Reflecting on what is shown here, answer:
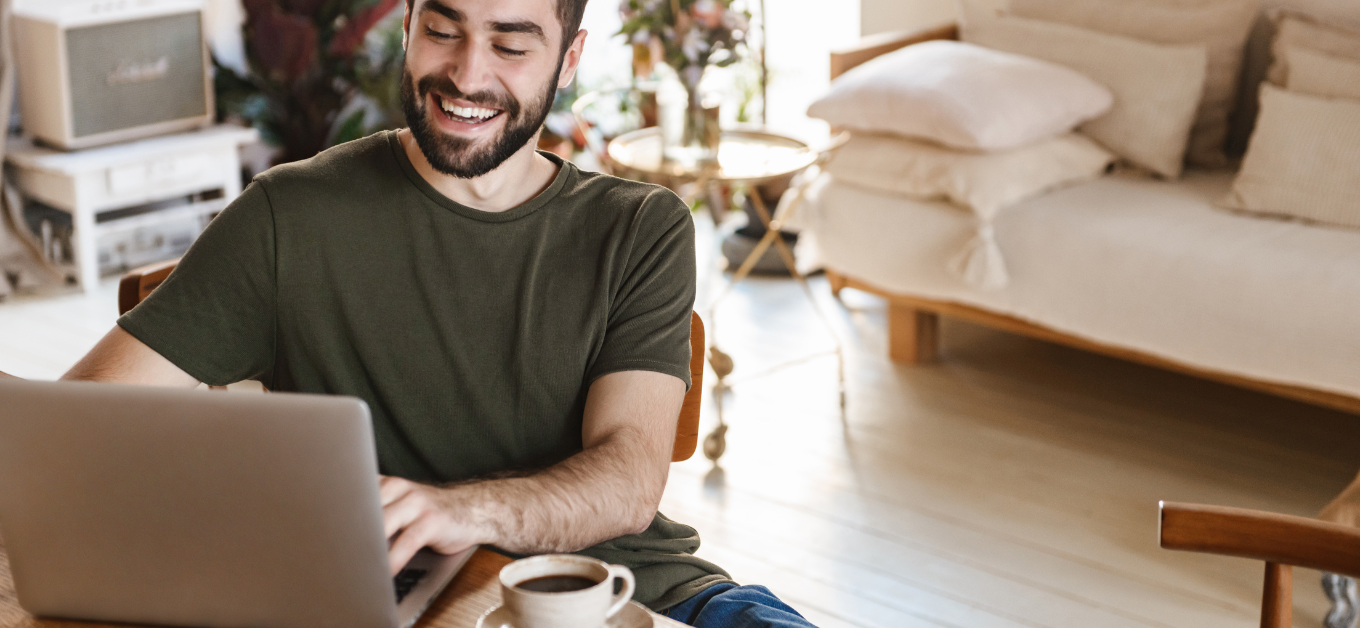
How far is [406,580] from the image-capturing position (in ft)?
3.26

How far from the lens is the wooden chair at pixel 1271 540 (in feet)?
3.43

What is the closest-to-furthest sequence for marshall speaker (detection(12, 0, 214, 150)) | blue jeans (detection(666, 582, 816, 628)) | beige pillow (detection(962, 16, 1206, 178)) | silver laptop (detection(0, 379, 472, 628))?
silver laptop (detection(0, 379, 472, 628))
blue jeans (detection(666, 582, 816, 628))
beige pillow (detection(962, 16, 1206, 178))
marshall speaker (detection(12, 0, 214, 150))

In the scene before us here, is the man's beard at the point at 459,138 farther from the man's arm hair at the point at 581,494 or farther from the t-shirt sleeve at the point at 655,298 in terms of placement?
the man's arm hair at the point at 581,494

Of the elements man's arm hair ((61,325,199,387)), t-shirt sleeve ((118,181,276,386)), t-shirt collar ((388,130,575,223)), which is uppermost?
t-shirt collar ((388,130,575,223))

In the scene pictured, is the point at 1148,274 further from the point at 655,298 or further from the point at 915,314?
the point at 655,298

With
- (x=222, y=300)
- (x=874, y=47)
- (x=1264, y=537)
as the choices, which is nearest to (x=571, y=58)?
(x=222, y=300)

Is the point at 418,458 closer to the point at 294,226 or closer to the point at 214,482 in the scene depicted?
the point at 294,226

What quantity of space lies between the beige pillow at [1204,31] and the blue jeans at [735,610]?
245 cm

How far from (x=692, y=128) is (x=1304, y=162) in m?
1.36

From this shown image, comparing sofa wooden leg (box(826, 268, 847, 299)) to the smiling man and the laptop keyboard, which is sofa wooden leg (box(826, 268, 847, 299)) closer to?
the smiling man

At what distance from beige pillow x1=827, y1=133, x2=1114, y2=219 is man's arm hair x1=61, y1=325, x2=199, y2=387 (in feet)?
6.71

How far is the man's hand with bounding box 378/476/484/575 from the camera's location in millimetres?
983

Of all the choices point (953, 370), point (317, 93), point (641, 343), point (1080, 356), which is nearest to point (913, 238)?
point (953, 370)

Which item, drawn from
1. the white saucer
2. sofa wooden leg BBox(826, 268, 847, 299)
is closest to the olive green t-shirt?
the white saucer
